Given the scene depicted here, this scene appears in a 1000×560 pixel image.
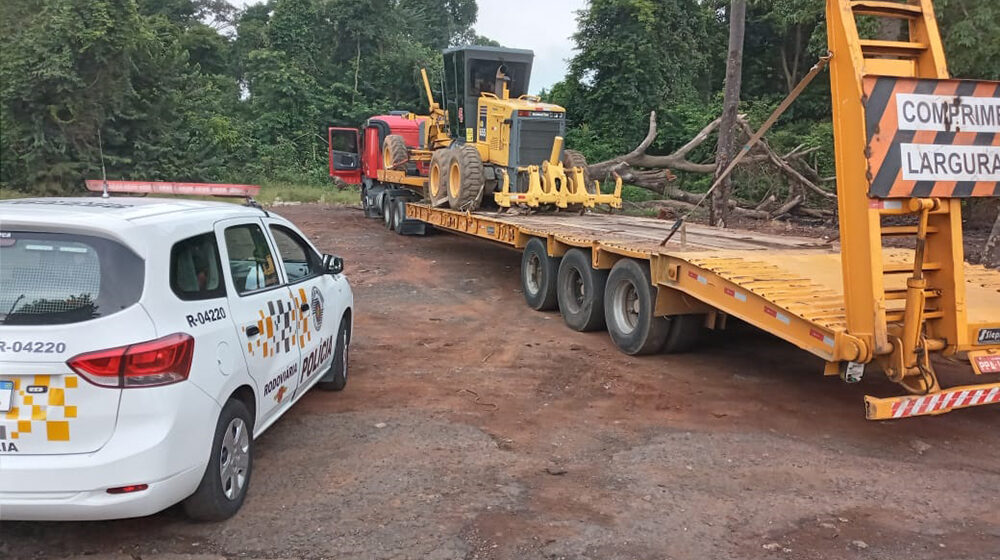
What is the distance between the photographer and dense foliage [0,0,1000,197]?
2520 centimetres

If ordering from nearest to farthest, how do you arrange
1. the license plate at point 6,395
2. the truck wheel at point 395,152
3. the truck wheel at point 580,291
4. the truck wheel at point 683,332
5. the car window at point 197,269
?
the license plate at point 6,395
the car window at point 197,269
the truck wheel at point 683,332
the truck wheel at point 580,291
the truck wheel at point 395,152

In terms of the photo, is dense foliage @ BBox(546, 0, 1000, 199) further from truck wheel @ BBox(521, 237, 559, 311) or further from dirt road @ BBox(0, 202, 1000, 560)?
dirt road @ BBox(0, 202, 1000, 560)

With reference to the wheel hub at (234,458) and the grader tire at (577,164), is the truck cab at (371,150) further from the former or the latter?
the wheel hub at (234,458)

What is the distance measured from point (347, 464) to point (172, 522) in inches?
44.9

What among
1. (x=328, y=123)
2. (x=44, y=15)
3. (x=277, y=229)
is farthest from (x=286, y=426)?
(x=328, y=123)

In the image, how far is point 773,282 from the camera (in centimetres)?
600

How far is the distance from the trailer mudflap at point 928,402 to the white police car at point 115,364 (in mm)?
3801

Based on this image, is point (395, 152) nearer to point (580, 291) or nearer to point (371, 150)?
point (371, 150)

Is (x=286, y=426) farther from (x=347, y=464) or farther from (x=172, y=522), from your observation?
(x=172, y=522)

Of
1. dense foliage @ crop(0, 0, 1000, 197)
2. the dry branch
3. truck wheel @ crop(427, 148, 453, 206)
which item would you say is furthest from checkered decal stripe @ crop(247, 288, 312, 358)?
dense foliage @ crop(0, 0, 1000, 197)

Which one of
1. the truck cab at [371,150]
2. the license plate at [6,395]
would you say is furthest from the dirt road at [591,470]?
the truck cab at [371,150]

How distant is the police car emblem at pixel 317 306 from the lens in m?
5.34

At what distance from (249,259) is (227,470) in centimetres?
128

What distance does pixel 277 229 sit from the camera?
17.4ft
